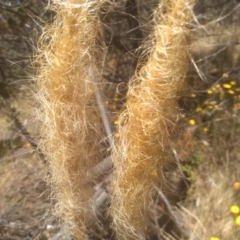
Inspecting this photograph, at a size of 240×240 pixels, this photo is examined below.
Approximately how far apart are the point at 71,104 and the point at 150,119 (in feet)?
0.89

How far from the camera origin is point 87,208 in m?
1.40

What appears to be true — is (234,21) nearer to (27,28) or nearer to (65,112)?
(27,28)

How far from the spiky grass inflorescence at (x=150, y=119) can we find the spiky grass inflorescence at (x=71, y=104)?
119 mm

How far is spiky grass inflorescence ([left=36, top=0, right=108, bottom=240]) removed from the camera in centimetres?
110

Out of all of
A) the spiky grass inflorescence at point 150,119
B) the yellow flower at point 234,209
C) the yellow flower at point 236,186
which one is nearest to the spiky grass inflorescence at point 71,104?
the spiky grass inflorescence at point 150,119

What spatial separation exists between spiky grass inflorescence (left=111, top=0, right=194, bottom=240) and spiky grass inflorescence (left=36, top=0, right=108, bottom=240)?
12 centimetres

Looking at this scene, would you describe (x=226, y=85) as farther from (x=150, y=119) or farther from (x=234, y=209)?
(x=150, y=119)

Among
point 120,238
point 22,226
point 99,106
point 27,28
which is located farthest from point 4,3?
point 120,238

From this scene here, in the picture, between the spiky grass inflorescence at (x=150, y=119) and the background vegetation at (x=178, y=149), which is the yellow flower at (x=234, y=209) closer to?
the background vegetation at (x=178, y=149)

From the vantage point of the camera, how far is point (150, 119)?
114 cm

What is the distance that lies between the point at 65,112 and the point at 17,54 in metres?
0.97

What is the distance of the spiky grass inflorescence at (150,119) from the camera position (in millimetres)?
1027

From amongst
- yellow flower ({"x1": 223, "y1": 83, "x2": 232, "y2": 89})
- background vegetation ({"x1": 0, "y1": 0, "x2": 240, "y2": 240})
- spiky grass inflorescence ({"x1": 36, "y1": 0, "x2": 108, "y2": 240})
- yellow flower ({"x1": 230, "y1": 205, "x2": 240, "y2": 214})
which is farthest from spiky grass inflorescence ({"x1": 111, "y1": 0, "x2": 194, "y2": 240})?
yellow flower ({"x1": 223, "y1": 83, "x2": 232, "y2": 89})

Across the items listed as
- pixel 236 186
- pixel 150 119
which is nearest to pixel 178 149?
pixel 236 186
